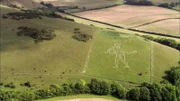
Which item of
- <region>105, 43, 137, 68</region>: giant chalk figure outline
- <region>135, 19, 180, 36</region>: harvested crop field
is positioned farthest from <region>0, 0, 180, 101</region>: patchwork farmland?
<region>135, 19, 180, 36</region>: harvested crop field

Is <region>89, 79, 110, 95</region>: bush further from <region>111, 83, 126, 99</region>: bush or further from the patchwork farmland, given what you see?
<region>111, 83, 126, 99</region>: bush

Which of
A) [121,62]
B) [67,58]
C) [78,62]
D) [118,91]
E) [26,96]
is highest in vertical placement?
[67,58]

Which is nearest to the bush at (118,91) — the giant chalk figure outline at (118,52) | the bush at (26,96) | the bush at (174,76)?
the giant chalk figure outline at (118,52)

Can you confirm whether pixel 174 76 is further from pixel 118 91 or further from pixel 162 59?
pixel 118 91

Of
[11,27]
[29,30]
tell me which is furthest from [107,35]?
[11,27]

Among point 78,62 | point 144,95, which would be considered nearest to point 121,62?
point 78,62

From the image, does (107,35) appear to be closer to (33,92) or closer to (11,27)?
(11,27)

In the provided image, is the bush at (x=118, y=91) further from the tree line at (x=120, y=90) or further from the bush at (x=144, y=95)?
the bush at (x=144, y=95)
